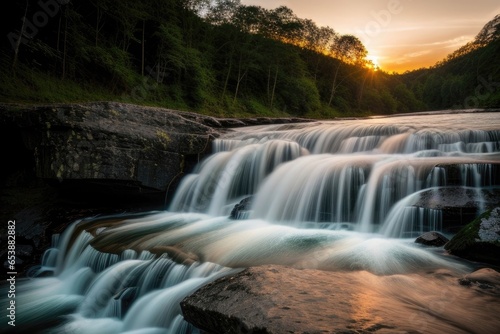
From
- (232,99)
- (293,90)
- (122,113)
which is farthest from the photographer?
(293,90)

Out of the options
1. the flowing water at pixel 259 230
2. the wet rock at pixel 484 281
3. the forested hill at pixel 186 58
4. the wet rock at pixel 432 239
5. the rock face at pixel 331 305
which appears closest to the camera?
the rock face at pixel 331 305

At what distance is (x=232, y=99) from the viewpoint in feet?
102

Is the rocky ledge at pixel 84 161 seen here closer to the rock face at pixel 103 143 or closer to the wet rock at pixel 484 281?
the rock face at pixel 103 143

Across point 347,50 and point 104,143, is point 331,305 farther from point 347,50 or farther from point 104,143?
point 347,50

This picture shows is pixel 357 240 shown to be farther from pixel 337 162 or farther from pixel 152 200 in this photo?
pixel 152 200

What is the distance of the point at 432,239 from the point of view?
3850mm

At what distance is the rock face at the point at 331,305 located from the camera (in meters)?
1.84

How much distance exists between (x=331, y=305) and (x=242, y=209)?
4157 mm

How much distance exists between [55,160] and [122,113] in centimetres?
178

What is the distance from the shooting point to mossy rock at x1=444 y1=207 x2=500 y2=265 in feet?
10.4

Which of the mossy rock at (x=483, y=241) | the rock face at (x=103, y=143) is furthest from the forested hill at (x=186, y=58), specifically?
the mossy rock at (x=483, y=241)

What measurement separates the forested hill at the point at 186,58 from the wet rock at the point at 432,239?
16411mm

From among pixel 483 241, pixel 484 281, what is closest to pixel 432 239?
pixel 483 241

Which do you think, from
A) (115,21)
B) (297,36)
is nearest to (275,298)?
(115,21)
